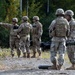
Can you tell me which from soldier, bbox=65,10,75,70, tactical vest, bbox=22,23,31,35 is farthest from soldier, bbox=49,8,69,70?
tactical vest, bbox=22,23,31,35

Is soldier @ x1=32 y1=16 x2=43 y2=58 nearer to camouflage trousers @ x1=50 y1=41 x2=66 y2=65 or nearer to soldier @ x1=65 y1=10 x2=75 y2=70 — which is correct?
soldier @ x1=65 y1=10 x2=75 y2=70

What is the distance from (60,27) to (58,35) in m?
0.25

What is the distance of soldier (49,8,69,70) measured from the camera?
16422 mm

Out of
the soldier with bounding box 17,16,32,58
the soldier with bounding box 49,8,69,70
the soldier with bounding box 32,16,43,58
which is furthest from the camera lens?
the soldier with bounding box 32,16,43,58

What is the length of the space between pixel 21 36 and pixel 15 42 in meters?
0.69

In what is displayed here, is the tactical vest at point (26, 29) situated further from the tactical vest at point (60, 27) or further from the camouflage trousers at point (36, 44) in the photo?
the tactical vest at point (60, 27)

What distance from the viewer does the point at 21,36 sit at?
2403 cm

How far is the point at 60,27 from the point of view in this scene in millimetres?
16453

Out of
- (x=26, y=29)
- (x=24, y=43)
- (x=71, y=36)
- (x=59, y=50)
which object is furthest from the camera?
(x=24, y=43)

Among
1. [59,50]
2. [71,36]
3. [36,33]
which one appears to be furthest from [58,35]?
[36,33]

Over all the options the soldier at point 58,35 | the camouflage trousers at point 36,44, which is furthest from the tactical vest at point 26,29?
the soldier at point 58,35

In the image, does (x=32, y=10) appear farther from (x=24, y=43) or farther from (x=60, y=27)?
(x=60, y=27)

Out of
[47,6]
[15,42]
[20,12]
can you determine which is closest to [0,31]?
A: [20,12]

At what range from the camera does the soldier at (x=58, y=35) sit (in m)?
16.4
